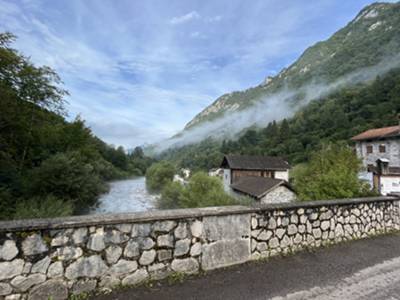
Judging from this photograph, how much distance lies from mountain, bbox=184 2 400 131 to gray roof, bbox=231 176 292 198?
69.1 meters

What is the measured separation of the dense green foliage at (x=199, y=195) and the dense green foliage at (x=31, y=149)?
8713 mm

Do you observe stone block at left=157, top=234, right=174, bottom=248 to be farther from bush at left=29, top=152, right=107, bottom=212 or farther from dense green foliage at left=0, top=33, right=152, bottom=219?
bush at left=29, top=152, right=107, bottom=212

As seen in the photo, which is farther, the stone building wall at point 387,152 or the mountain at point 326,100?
the mountain at point 326,100

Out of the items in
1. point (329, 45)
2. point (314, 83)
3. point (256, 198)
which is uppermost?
point (329, 45)

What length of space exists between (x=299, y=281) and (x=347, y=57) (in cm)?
10442

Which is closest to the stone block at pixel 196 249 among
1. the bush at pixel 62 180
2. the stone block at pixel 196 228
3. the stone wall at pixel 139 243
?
the stone wall at pixel 139 243

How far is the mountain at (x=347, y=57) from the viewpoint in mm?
71194

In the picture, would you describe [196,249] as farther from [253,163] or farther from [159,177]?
[159,177]

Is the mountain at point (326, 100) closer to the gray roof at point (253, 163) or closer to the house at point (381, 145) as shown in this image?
the house at point (381, 145)

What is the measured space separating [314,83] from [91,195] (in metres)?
96.1

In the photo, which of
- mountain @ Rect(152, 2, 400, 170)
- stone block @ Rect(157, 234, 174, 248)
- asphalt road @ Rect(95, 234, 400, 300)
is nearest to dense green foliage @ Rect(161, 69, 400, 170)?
mountain @ Rect(152, 2, 400, 170)

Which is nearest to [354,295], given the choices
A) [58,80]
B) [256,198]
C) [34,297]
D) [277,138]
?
[34,297]

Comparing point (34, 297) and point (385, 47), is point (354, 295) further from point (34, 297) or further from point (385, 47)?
point (385, 47)

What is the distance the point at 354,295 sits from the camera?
236cm
